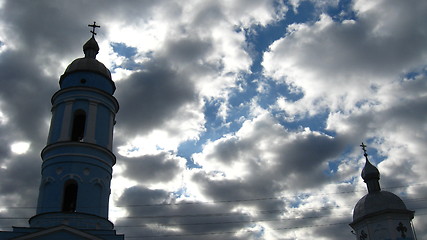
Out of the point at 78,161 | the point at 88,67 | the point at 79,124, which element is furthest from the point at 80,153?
the point at 88,67

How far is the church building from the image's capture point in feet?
65.1

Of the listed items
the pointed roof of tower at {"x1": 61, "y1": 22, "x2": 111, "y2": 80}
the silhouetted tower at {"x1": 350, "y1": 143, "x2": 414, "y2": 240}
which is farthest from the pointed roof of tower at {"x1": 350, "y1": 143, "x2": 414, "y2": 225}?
the pointed roof of tower at {"x1": 61, "y1": 22, "x2": 111, "y2": 80}

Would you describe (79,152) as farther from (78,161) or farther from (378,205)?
(378,205)

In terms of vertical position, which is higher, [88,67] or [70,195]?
[88,67]

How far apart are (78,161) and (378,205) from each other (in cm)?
2452

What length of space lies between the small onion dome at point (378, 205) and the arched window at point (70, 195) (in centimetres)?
2346

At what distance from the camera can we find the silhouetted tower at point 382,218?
33.9m

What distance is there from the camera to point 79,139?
2366cm

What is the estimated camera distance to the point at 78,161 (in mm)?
22109

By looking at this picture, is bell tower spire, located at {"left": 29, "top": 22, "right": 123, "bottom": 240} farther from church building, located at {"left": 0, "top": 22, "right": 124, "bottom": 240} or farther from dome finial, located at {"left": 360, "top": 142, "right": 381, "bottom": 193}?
dome finial, located at {"left": 360, "top": 142, "right": 381, "bottom": 193}

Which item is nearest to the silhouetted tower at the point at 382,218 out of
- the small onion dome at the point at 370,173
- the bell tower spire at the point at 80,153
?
the small onion dome at the point at 370,173

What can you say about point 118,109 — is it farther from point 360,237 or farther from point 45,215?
point 360,237

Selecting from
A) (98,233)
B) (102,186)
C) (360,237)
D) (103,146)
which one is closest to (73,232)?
(98,233)

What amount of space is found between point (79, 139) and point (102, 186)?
10.2ft
